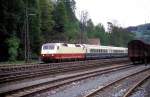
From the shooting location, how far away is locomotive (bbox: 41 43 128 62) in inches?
1825

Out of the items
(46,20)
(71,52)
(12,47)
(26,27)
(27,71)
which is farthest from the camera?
(46,20)

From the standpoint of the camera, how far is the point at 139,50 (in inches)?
1757

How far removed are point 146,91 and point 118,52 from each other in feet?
199

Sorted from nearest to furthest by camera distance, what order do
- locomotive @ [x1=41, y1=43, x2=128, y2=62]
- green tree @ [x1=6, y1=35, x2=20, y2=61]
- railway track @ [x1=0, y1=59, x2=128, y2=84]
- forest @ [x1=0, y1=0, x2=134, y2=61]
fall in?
railway track @ [x1=0, y1=59, x2=128, y2=84]
locomotive @ [x1=41, y1=43, x2=128, y2=62]
green tree @ [x1=6, y1=35, x2=20, y2=61]
forest @ [x1=0, y1=0, x2=134, y2=61]

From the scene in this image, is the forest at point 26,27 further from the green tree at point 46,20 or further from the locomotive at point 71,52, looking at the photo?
the locomotive at point 71,52

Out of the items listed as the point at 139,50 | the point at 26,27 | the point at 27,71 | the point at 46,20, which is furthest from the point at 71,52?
the point at 46,20

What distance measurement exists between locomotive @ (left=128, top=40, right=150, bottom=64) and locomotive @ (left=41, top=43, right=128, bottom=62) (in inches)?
320

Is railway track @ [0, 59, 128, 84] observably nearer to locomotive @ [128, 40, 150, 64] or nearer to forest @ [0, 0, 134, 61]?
locomotive @ [128, 40, 150, 64]

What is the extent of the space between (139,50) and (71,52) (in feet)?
32.0

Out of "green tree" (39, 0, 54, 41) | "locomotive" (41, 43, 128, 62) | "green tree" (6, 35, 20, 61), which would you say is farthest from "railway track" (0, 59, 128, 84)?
"green tree" (39, 0, 54, 41)

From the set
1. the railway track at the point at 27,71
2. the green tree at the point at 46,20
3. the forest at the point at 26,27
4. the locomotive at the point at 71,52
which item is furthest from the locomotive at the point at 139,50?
the green tree at the point at 46,20

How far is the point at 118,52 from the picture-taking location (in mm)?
78250

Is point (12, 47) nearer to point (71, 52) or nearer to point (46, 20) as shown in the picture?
point (71, 52)

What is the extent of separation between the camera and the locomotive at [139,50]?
1716 inches
